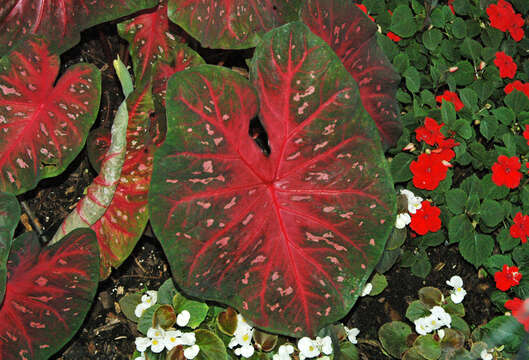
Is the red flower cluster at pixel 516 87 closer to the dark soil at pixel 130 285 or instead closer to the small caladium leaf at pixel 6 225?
the dark soil at pixel 130 285

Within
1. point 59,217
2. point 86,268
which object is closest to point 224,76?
point 86,268

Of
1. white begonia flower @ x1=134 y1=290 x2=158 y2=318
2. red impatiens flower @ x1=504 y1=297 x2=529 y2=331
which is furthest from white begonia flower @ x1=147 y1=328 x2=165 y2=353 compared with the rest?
red impatiens flower @ x1=504 y1=297 x2=529 y2=331

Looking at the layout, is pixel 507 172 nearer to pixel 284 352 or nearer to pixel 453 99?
pixel 453 99

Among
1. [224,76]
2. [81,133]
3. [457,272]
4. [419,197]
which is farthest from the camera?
[457,272]

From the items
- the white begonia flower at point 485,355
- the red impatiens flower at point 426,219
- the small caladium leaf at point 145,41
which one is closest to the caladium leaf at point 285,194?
the red impatiens flower at point 426,219

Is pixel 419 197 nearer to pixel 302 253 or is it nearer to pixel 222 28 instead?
pixel 302 253

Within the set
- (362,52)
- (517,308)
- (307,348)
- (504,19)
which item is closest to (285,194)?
(307,348)

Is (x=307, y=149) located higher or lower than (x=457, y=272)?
higher
